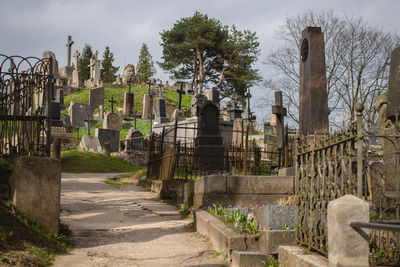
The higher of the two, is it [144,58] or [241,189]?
[144,58]

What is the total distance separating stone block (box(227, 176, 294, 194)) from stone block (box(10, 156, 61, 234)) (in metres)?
3.66

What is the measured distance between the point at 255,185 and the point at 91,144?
60.8 ft

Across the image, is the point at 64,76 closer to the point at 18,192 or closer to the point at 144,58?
the point at 144,58

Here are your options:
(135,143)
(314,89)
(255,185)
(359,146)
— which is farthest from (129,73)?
(359,146)

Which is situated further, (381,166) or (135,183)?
(135,183)

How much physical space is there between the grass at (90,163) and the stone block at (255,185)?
1213cm

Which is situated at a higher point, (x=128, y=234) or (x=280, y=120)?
(x=280, y=120)

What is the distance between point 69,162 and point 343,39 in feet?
54.8

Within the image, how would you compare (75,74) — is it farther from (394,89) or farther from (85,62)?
(394,89)

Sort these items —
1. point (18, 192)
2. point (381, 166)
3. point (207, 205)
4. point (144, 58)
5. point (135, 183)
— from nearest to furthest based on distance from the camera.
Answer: point (18, 192), point (207, 205), point (381, 166), point (135, 183), point (144, 58)

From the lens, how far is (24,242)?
5.08 metres

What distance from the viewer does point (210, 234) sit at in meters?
6.38

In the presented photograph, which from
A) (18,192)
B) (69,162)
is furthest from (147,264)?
(69,162)

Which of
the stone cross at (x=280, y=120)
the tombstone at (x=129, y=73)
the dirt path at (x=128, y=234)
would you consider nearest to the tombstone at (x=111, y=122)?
the stone cross at (x=280, y=120)
